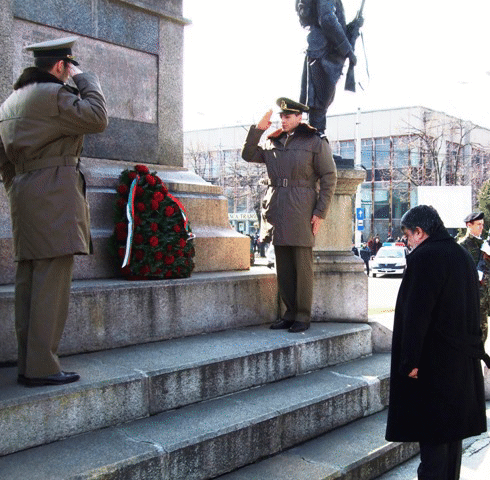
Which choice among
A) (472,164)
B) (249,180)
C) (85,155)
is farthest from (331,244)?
(472,164)

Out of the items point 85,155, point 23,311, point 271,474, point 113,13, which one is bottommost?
point 271,474

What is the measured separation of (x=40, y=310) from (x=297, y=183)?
9.89 ft

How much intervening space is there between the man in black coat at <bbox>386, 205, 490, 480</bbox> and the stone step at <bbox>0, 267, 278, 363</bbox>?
7.20ft

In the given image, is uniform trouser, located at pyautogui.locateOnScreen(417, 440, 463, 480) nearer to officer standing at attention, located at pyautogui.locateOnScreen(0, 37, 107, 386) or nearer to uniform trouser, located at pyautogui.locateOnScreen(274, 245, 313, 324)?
officer standing at attention, located at pyautogui.locateOnScreen(0, 37, 107, 386)

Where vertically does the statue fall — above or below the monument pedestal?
above

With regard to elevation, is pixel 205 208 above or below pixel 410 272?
above

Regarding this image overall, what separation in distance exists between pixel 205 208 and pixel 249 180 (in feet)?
133

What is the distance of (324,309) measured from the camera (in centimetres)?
687

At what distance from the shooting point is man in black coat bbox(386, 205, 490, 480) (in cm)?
378

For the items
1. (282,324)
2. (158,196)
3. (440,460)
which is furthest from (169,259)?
(440,460)

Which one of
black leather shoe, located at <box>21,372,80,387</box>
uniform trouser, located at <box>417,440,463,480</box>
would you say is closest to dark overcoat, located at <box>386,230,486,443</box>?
uniform trouser, located at <box>417,440,463,480</box>

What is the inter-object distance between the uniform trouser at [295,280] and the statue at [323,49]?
5.16 feet

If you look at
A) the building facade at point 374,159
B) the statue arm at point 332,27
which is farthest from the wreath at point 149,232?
the building facade at point 374,159

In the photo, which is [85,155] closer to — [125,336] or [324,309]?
[125,336]
